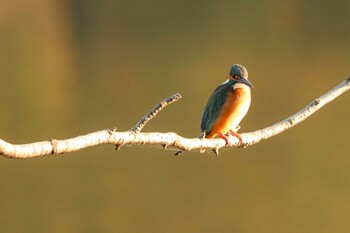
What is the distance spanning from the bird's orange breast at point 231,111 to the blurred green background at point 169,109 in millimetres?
3151

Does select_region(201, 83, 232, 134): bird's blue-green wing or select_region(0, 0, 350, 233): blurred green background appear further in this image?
select_region(0, 0, 350, 233): blurred green background

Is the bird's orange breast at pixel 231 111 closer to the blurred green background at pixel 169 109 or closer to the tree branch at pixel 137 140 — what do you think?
the tree branch at pixel 137 140

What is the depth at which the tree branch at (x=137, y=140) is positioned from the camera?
1.22 metres

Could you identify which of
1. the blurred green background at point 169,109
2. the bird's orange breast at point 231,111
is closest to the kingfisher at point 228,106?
the bird's orange breast at point 231,111

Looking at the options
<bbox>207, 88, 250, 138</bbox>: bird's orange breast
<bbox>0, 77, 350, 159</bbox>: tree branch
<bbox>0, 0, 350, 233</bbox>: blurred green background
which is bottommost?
<bbox>0, 77, 350, 159</bbox>: tree branch

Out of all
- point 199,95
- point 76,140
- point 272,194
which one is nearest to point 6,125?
point 199,95

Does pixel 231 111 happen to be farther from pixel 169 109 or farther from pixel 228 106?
pixel 169 109

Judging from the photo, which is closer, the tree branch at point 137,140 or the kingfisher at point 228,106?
the tree branch at point 137,140

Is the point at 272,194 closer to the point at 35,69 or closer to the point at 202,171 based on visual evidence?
the point at 202,171

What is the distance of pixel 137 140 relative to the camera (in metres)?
1.54

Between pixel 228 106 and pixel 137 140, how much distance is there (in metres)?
1.48

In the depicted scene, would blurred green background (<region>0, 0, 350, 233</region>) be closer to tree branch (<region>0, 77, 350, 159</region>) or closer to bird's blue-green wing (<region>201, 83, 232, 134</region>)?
bird's blue-green wing (<region>201, 83, 232, 134</region>)

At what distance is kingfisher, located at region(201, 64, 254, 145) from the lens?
2922mm

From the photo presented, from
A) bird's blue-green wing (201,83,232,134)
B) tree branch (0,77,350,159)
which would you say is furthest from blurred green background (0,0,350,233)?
tree branch (0,77,350,159)
